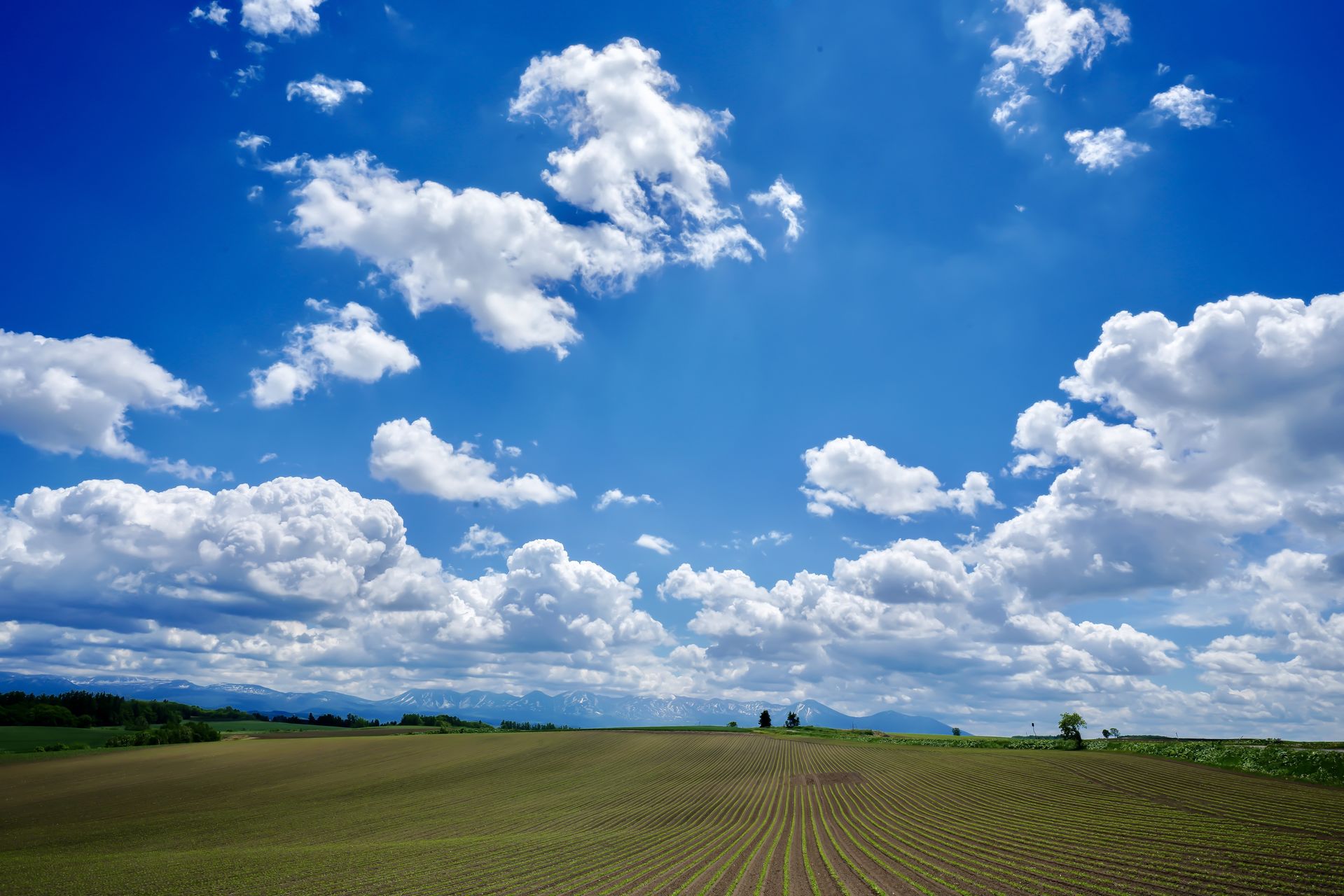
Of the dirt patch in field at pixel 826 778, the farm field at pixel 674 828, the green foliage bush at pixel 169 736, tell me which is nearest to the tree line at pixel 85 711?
the green foliage bush at pixel 169 736

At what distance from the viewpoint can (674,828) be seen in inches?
1563

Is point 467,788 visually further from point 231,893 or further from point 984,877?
point 984,877

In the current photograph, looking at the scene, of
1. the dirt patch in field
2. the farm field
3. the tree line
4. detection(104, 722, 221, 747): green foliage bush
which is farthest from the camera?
the tree line

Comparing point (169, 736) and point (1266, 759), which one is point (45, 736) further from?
point (1266, 759)

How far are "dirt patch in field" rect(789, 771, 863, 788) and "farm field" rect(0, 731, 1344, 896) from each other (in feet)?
1.95

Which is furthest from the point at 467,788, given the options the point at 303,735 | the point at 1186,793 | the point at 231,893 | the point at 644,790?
the point at 303,735

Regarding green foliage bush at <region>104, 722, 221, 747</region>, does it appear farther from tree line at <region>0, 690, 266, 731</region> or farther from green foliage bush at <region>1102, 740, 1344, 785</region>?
green foliage bush at <region>1102, 740, 1344, 785</region>

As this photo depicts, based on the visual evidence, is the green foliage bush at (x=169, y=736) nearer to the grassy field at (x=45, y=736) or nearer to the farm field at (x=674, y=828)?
the grassy field at (x=45, y=736)

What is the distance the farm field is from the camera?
25.5m

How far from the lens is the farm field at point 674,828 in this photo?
2547 centimetres

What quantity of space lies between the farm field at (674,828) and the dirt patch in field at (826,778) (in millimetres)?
594

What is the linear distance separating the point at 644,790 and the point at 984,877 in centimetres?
3943

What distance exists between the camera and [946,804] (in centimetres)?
4262

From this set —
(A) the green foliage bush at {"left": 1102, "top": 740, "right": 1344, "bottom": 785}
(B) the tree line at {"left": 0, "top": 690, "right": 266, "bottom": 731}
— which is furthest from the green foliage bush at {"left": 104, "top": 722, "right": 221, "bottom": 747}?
(A) the green foliage bush at {"left": 1102, "top": 740, "right": 1344, "bottom": 785}
